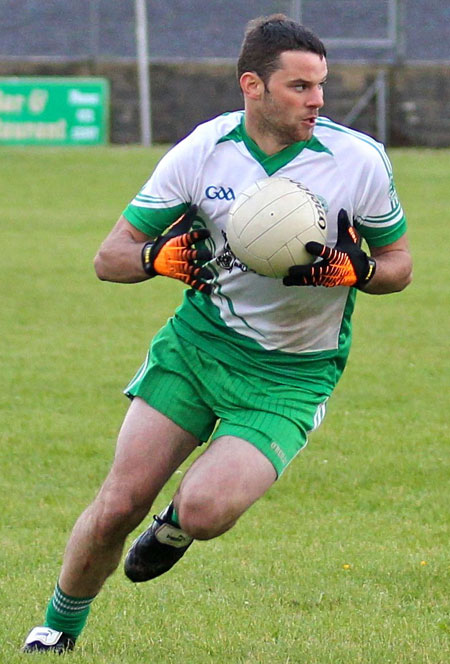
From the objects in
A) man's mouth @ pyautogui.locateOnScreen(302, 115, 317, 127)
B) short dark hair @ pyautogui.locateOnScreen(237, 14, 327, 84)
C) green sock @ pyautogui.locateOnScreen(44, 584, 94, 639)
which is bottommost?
green sock @ pyautogui.locateOnScreen(44, 584, 94, 639)

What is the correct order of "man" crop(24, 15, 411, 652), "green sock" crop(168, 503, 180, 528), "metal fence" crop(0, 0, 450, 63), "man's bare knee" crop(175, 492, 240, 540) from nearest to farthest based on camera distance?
"man's bare knee" crop(175, 492, 240, 540)
"man" crop(24, 15, 411, 652)
"green sock" crop(168, 503, 180, 528)
"metal fence" crop(0, 0, 450, 63)

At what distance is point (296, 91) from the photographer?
5.13 meters

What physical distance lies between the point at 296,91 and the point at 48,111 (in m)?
26.5

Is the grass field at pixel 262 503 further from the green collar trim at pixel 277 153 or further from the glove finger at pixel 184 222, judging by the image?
the green collar trim at pixel 277 153

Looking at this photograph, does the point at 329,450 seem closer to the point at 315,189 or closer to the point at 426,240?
the point at 315,189

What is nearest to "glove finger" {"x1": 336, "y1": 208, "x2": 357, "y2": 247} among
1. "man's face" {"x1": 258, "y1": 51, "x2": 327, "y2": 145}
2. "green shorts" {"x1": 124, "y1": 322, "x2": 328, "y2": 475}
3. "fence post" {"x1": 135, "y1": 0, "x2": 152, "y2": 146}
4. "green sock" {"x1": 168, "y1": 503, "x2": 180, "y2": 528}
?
"man's face" {"x1": 258, "y1": 51, "x2": 327, "y2": 145}

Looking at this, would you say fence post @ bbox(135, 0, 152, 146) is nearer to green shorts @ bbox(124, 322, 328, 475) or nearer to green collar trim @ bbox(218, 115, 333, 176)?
green collar trim @ bbox(218, 115, 333, 176)

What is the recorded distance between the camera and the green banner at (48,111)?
3064cm

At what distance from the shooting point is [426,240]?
19.0 m

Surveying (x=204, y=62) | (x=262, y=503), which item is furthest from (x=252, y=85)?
(x=204, y=62)

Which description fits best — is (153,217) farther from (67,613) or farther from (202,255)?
(67,613)

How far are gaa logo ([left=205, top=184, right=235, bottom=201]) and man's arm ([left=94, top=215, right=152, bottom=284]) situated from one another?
32 cm

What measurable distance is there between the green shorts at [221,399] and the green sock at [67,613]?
0.82m

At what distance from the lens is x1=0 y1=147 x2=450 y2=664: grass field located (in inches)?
212
